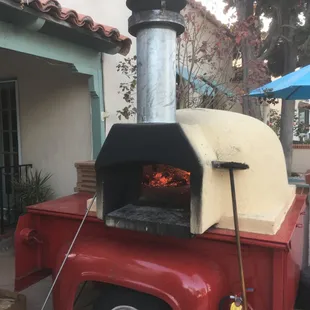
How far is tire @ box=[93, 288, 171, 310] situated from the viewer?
2.66 metres

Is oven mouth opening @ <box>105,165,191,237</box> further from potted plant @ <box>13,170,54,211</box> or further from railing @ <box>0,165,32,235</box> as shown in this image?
railing @ <box>0,165,32,235</box>

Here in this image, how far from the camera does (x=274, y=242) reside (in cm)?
246

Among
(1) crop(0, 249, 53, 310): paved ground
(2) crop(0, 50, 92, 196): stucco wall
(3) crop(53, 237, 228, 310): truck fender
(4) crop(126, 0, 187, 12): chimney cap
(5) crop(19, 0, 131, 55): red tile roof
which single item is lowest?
(1) crop(0, 249, 53, 310): paved ground

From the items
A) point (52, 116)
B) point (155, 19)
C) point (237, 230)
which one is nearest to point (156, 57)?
point (155, 19)

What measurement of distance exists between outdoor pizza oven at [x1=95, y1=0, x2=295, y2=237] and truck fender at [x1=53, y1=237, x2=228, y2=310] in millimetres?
187

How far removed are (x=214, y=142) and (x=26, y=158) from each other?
477 centimetres

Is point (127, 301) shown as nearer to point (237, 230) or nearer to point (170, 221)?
point (170, 221)

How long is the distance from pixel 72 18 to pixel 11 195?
3.78m

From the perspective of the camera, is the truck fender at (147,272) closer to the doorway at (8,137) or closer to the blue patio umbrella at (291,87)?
the blue patio umbrella at (291,87)

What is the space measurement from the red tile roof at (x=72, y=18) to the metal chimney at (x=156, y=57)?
168 cm

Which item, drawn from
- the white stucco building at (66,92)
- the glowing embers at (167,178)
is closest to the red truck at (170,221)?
the glowing embers at (167,178)

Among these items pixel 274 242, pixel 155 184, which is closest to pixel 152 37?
pixel 155 184

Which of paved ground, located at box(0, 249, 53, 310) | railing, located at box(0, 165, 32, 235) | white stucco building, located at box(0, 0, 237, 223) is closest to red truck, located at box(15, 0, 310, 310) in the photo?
paved ground, located at box(0, 249, 53, 310)

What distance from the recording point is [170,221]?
2777 mm
